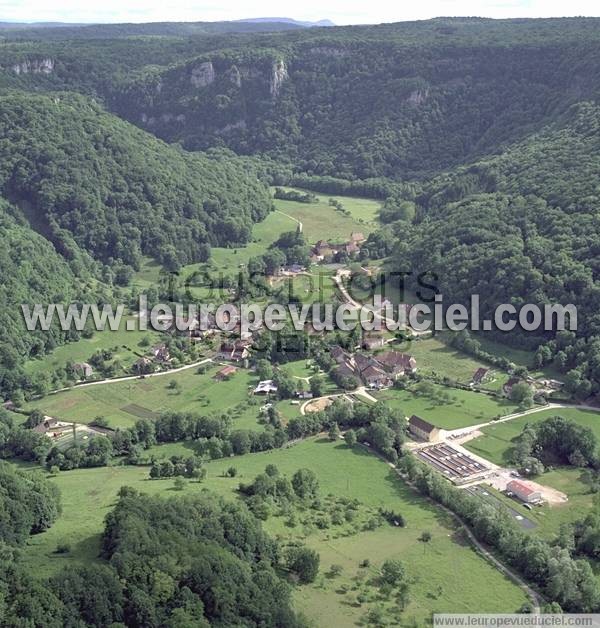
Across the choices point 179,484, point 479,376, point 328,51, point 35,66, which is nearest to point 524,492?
point 479,376

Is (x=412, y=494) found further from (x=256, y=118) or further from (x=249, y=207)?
(x=256, y=118)

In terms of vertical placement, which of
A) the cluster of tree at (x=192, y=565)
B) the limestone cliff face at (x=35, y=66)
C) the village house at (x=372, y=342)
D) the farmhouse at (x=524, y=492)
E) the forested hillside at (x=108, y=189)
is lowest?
the farmhouse at (x=524, y=492)

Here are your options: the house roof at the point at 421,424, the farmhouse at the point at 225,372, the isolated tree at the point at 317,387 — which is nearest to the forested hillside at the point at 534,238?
the house roof at the point at 421,424

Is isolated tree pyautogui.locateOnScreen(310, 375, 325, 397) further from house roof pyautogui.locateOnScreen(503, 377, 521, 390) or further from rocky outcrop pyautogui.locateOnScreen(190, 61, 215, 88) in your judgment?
rocky outcrop pyautogui.locateOnScreen(190, 61, 215, 88)

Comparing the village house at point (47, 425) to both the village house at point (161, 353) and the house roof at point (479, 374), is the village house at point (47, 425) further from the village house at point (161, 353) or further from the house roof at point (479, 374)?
the house roof at point (479, 374)

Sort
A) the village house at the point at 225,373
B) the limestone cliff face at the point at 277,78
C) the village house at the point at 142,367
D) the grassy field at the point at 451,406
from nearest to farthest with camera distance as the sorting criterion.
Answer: the grassy field at the point at 451,406 < the village house at the point at 225,373 < the village house at the point at 142,367 < the limestone cliff face at the point at 277,78

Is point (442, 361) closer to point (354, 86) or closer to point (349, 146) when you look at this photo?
point (349, 146)

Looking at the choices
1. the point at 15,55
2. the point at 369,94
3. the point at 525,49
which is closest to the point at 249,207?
the point at 369,94

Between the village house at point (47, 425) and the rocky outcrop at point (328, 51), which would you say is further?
the rocky outcrop at point (328, 51)
